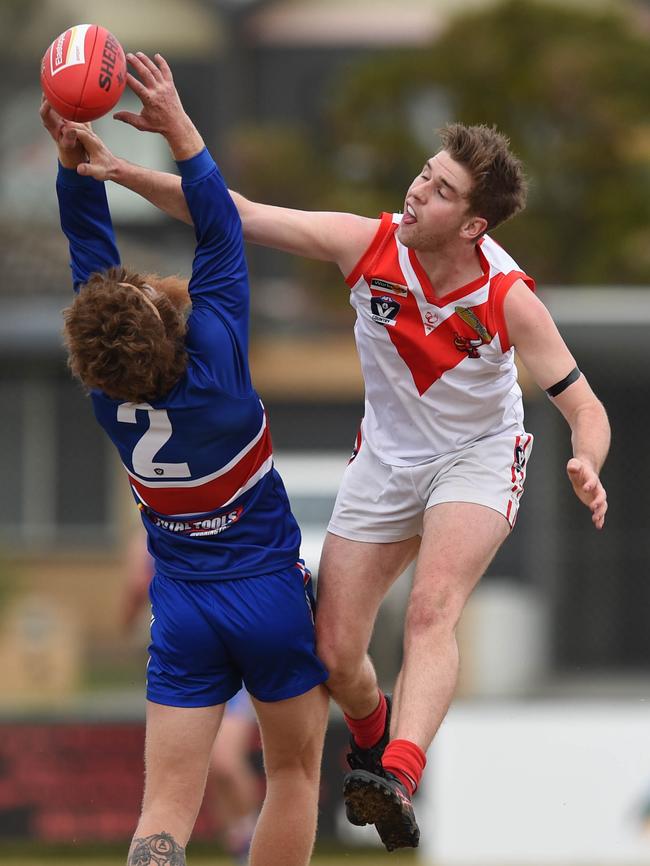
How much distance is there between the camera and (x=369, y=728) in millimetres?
5973

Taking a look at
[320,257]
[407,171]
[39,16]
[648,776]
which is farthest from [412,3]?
[320,257]

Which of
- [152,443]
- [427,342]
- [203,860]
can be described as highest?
[427,342]

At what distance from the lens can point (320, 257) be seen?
18.8 ft

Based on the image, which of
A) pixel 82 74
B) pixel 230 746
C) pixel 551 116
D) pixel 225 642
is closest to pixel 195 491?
pixel 225 642

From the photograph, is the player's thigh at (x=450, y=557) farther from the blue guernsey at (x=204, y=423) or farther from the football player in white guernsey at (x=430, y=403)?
the blue guernsey at (x=204, y=423)

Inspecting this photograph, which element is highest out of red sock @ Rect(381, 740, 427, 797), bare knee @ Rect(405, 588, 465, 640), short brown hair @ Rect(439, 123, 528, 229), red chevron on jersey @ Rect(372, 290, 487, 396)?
short brown hair @ Rect(439, 123, 528, 229)

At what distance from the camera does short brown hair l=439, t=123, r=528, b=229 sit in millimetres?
5488

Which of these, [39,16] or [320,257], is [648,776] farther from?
[39,16]

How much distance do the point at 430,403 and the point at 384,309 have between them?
1.19 ft

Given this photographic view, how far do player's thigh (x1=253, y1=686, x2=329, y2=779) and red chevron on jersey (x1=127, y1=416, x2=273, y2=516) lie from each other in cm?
70

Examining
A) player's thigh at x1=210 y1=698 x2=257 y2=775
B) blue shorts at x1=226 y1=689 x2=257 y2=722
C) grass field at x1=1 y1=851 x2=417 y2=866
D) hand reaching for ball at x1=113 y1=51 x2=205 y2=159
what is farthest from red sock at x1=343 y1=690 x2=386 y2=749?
grass field at x1=1 y1=851 x2=417 y2=866

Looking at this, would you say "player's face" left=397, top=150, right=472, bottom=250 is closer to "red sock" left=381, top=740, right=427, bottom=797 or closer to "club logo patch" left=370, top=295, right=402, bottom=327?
"club logo patch" left=370, top=295, right=402, bottom=327

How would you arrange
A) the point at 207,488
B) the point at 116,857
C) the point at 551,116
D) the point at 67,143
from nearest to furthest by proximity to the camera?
the point at 207,488
the point at 67,143
the point at 116,857
the point at 551,116

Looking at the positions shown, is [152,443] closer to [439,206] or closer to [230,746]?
[439,206]
